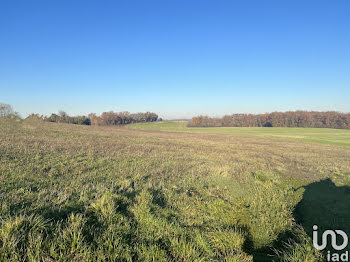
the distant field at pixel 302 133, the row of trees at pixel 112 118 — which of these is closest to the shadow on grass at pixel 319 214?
the distant field at pixel 302 133

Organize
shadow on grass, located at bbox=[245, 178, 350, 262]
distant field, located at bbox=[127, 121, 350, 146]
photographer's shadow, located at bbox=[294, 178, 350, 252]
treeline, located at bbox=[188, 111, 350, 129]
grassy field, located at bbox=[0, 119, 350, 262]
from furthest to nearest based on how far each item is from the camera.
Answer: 1. treeline, located at bbox=[188, 111, 350, 129]
2. distant field, located at bbox=[127, 121, 350, 146]
3. photographer's shadow, located at bbox=[294, 178, 350, 252]
4. shadow on grass, located at bbox=[245, 178, 350, 262]
5. grassy field, located at bbox=[0, 119, 350, 262]

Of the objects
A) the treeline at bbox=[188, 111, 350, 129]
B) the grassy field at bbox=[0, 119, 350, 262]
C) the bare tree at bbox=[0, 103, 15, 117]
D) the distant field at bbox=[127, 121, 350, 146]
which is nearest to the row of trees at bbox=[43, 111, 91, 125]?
the bare tree at bbox=[0, 103, 15, 117]

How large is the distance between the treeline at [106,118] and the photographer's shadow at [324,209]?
87806 millimetres

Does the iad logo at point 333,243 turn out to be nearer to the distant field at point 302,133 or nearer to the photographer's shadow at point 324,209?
the photographer's shadow at point 324,209

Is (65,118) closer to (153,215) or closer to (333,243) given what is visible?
(153,215)

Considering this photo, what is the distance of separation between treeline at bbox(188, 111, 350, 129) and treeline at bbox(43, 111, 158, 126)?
38.7 metres

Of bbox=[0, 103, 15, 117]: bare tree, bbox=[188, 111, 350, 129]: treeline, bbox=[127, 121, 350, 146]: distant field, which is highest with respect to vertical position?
bbox=[0, 103, 15, 117]: bare tree

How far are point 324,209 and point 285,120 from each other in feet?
356

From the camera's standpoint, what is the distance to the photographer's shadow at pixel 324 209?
5.08 metres

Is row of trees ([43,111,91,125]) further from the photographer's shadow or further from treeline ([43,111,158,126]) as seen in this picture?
the photographer's shadow

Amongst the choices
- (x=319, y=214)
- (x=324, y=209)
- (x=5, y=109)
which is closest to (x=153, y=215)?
(x=319, y=214)

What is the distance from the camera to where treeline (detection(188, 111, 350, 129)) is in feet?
293

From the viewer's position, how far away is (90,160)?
10.6 meters

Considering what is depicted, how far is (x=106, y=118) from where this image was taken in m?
108
